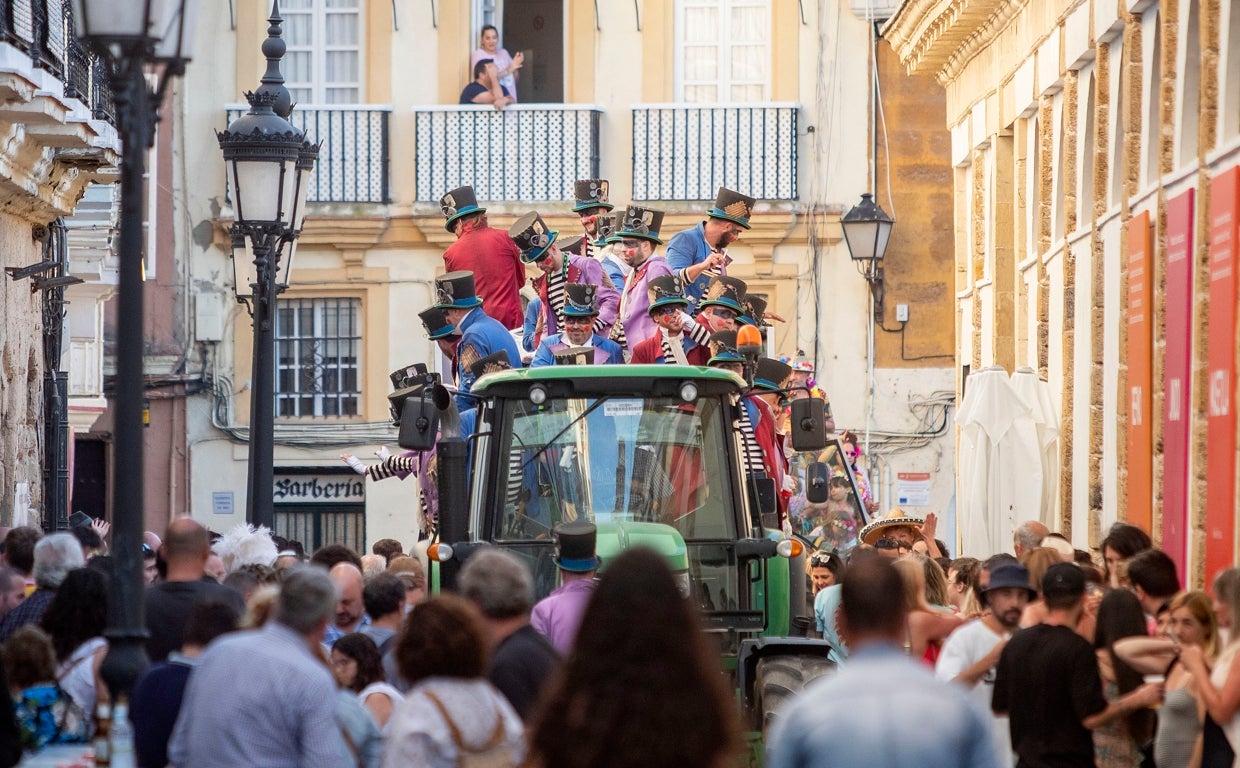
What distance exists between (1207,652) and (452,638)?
316cm

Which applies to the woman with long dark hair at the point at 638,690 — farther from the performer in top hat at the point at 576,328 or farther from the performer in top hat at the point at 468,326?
the performer in top hat at the point at 468,326

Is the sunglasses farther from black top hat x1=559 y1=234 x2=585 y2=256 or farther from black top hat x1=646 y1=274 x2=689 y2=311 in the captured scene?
black top hat x1=559 y1=234 x2=585 y2=256

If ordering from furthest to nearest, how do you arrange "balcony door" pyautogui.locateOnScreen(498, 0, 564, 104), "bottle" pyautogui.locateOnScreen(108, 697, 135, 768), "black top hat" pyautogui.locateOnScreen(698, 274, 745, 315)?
1. "balcony door" pyautogui.locateOnScreen(498, 0, 564, 104)
2. "black top hat" pyautogui.locateOnScreen(698, 274, 745, 315)
3. "bottle" pyautogui.locateOnScreen(108, 697, 135, 768)

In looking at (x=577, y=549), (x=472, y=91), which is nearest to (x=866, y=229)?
(x=472, y=91)

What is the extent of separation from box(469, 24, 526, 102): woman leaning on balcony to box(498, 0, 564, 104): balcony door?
99 cm

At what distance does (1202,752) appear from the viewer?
8297 millimetres

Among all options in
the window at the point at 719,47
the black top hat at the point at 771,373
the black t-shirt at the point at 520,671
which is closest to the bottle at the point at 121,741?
the black t-shirt at the point at 520,671

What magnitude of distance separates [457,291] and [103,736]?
7.72m

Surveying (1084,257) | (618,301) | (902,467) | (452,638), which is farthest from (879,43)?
(452,638)

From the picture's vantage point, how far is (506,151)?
3030 cm

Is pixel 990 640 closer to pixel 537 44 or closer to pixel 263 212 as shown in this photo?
pixel 263 212

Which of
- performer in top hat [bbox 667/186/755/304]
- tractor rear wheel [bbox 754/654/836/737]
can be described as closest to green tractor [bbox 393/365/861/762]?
tractor rear wheel [bbox 754/654/836/737]

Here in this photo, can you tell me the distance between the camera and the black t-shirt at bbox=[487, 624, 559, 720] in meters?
7.47

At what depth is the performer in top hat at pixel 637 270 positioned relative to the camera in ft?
49.4
